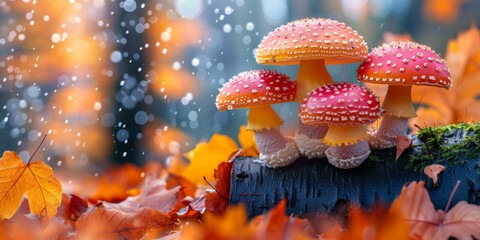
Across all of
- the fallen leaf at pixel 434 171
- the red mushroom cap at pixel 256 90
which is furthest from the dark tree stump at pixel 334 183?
the red mushroom cap at pixel 256 90

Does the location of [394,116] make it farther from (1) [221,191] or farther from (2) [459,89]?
(2) [459,89]

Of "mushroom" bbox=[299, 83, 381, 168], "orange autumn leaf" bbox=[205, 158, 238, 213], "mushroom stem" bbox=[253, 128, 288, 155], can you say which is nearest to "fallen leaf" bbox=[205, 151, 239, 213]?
"orange autumn leaf" bbox=[205, 158, 238, 213]

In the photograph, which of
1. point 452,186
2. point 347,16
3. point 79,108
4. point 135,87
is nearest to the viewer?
point 452,186

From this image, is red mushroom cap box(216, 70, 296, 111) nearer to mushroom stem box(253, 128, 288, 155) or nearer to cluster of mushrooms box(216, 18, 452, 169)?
cluster of mushrooms box(216, 18, 452, 169)

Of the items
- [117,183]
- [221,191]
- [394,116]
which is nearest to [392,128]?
[394,116]

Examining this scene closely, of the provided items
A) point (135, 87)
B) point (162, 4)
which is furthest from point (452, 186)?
point (162, 4)

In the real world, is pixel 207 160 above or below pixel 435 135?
below

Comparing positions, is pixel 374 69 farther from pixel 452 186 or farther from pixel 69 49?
pixel 69 49

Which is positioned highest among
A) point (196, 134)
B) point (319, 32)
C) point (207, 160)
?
point (319, 32)
